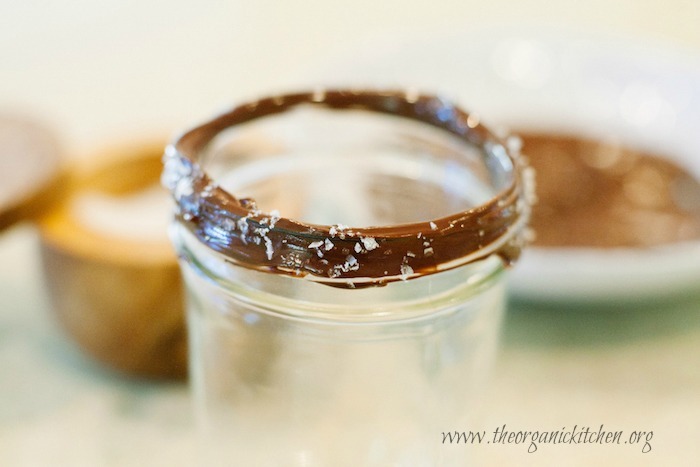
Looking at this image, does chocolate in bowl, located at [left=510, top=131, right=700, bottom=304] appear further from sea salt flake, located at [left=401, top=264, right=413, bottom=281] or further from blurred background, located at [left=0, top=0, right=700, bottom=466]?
sea salt flake, located at [left=401, top=264, right=413, bottom=281]

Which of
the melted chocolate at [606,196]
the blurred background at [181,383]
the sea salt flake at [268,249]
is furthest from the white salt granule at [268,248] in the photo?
the melted chocolate at [606,196]

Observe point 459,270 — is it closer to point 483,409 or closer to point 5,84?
point 483,409

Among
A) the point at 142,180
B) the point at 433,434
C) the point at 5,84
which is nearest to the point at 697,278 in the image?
the point at 433,434

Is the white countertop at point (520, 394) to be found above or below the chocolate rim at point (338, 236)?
below

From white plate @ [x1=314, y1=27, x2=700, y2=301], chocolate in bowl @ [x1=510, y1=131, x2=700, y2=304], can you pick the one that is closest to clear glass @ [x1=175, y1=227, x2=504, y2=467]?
chocolate in bowl @ [x1=510, y1=131, x2=700, y2=304]

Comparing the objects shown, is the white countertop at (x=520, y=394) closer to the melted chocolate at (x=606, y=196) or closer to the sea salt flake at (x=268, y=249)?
the melted chocolate at (x=606, y=196)

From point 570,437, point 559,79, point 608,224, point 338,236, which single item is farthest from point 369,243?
point 559,79

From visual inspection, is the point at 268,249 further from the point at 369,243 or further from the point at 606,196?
the point at 606,196
